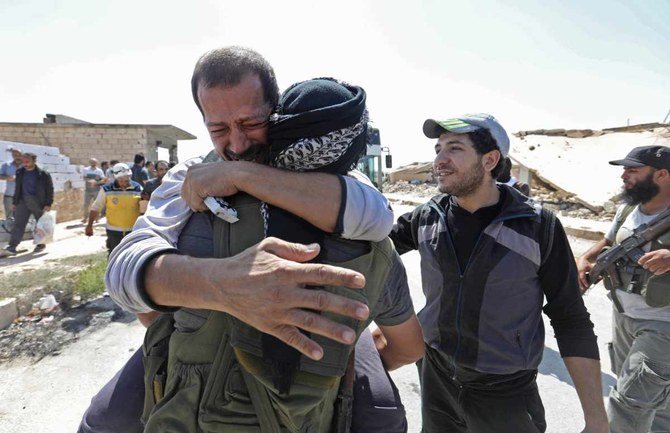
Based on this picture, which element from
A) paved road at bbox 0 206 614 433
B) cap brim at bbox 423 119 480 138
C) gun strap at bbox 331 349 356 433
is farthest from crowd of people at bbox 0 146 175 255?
gun strap at bbox 331 349 356 433

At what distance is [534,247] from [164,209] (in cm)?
146

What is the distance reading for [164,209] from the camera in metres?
1.00

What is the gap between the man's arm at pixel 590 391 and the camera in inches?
58.9

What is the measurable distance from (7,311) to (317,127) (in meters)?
4.71

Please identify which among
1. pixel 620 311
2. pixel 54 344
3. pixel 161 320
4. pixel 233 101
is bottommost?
pixel 54 344

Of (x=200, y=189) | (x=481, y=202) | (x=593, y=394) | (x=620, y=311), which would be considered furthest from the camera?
(x=620, y=311)

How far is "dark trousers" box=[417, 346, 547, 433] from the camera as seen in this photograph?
1.59 meters

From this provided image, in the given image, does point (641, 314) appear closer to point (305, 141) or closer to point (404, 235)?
point (404, 235)

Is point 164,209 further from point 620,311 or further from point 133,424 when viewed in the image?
point 620,311

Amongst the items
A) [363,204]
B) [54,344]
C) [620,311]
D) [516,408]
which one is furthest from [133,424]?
[54,344]

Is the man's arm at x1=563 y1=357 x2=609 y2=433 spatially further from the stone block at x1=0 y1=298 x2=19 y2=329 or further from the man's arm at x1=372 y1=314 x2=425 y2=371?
the stone block at x1=0 y1=298 x2=19 y2=329

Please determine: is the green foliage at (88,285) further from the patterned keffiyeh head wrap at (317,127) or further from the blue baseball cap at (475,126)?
the patterned keffiyeh head wrap at (317,127)

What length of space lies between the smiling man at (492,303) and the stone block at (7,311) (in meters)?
4.34

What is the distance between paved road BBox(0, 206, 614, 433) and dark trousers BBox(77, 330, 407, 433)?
166 cm
